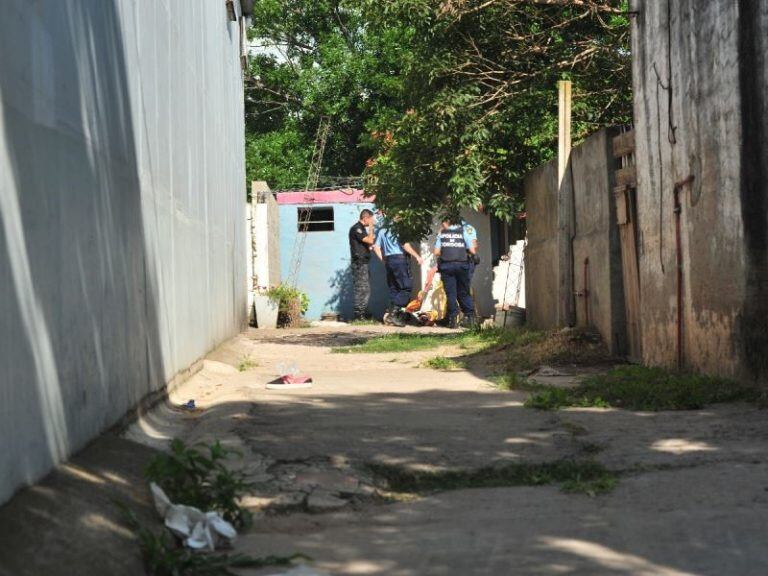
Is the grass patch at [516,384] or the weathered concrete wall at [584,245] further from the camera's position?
the weathered concrete wall at [584,245]

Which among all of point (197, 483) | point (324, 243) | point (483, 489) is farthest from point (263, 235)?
point (197, 483)

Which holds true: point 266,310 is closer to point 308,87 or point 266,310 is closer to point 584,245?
point 584,245

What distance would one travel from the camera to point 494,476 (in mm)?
4684

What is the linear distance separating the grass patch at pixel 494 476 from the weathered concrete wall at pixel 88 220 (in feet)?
4.46

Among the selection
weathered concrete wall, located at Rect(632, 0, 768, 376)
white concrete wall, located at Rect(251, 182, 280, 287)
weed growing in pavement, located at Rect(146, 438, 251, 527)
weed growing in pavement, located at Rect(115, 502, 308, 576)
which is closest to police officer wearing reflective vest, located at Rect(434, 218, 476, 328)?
A: white concrete wall, located at Rect(251, 182, 280, 287)

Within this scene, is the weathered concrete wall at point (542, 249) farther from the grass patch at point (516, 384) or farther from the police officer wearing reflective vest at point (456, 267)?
the grass patch at point (516, 384)

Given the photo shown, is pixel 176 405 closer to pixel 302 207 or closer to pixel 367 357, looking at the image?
pixel 367 357

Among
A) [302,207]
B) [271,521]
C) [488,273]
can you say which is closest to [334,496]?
[271,521]

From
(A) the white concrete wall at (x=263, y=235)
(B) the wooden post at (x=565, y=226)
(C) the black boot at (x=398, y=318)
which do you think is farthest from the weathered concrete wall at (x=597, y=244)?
(A) the white concrete wall at (x=263, y=235)

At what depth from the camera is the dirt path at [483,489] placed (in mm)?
3312

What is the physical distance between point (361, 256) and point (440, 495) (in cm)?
1603

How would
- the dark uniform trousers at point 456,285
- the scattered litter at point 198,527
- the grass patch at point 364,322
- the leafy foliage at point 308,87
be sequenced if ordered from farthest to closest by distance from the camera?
the leafy foliage at point 308,87, the grass patch at point 364,322, the dark uniform trousers at point 456,285, the scattered litter at point 198,527

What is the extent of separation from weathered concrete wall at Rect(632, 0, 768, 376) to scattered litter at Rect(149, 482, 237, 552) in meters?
4.11

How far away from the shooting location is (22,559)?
2809mm
